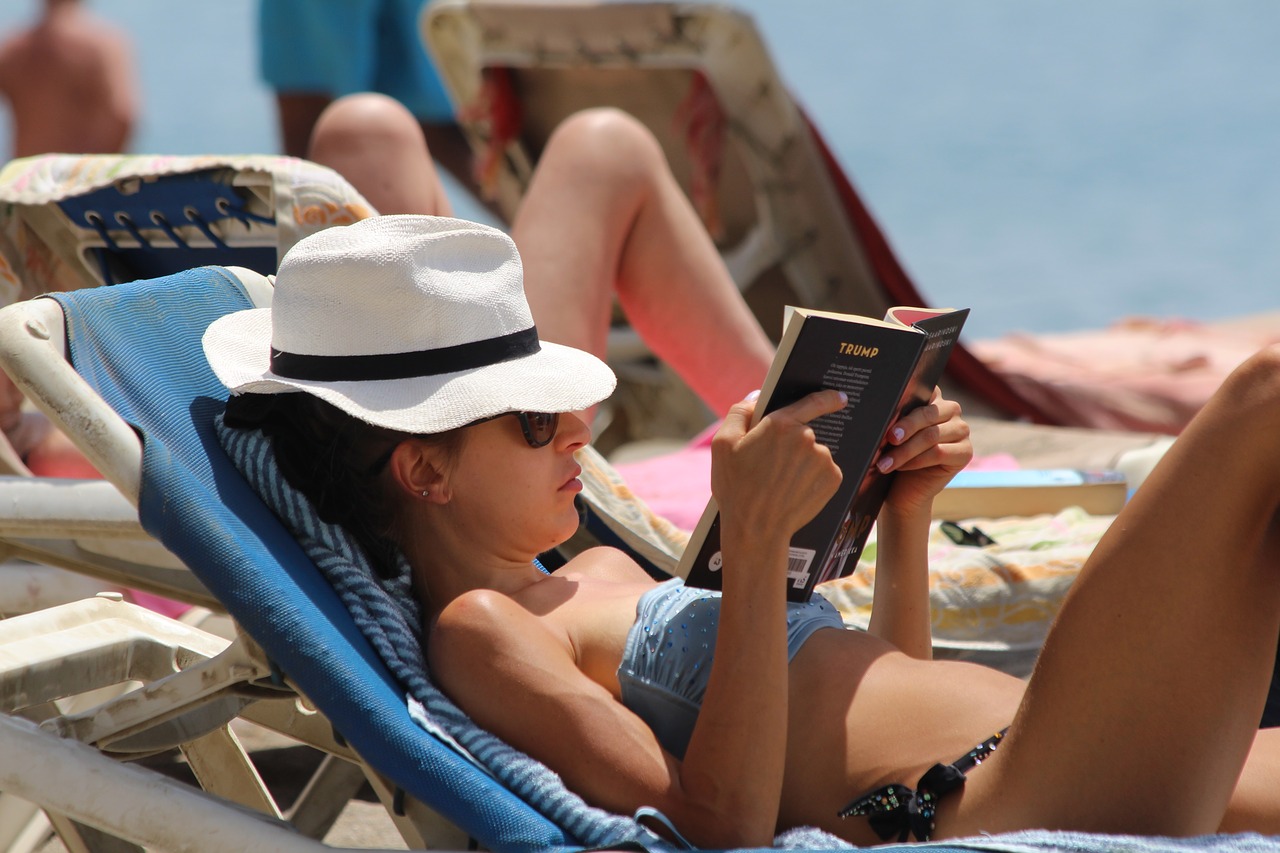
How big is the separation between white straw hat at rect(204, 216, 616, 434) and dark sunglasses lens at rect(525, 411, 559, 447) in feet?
0.12

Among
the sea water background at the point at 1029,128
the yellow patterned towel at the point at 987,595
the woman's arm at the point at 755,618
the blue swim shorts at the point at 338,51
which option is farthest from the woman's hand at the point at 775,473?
the sea water background at the point at 1029,128

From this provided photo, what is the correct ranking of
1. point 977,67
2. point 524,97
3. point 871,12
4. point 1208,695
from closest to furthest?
point 1208,695 → point 524,97 → point 977,67 → point 871,12

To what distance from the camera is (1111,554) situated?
1.52m

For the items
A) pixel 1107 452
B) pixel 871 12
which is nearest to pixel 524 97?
pixel 1107 452

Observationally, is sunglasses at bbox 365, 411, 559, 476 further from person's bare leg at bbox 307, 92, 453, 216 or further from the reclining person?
person's bare leg at bbox 307, 92, 453, 216

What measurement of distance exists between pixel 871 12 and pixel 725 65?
126 feet

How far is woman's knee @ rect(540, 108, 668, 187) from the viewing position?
10.1 ft

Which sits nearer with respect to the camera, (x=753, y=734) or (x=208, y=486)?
(x=753, y=734)

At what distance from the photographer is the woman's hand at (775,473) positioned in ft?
5.13

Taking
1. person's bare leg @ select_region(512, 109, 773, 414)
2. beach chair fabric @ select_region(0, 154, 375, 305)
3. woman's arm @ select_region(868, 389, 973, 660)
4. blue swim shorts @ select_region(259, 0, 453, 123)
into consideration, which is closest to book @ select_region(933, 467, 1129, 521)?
person's bare leg @ select_region(512, 109, 773, 414)

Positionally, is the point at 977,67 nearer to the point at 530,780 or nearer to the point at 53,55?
the point at 53,55

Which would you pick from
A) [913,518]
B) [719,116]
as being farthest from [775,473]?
[719,116]

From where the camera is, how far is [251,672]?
1660 mm

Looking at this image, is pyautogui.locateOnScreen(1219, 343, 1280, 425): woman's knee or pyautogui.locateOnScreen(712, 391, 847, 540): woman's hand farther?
pyautogui.locateOnScreen(712, 391, 847, 540): woman's hand
